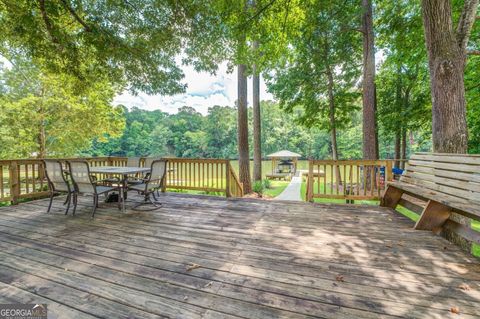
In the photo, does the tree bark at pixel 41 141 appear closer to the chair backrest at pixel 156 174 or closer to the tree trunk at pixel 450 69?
the chair backrest at pixel 156 174

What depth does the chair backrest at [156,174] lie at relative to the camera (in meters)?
4.05

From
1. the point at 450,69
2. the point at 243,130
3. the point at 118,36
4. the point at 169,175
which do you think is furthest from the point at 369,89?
the point at 118,36

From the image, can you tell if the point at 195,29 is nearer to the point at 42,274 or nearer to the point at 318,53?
the point at 318,53

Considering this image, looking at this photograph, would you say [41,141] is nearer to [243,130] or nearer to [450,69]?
[243,130]

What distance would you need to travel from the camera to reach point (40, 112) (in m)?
9.02

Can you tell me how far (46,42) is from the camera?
4.89 m

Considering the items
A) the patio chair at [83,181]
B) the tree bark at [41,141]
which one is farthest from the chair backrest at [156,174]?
the tree bark at [41,141]

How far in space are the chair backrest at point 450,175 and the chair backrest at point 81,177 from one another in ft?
16.6

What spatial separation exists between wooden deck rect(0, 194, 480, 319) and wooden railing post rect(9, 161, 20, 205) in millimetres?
1340

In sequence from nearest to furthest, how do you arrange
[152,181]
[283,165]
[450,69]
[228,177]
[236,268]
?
[236,268] < [450,69] < [152,181] < [228,177] < [283,165]

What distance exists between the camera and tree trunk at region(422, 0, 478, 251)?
3.17 m

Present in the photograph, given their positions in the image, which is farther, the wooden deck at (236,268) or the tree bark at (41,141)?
the tree bark at (41,141)

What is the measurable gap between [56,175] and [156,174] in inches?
65.7

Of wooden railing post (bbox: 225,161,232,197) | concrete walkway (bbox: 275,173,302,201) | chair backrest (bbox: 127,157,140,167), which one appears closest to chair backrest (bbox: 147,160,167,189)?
wooden railing post (bbox: 225,161,232,197)
